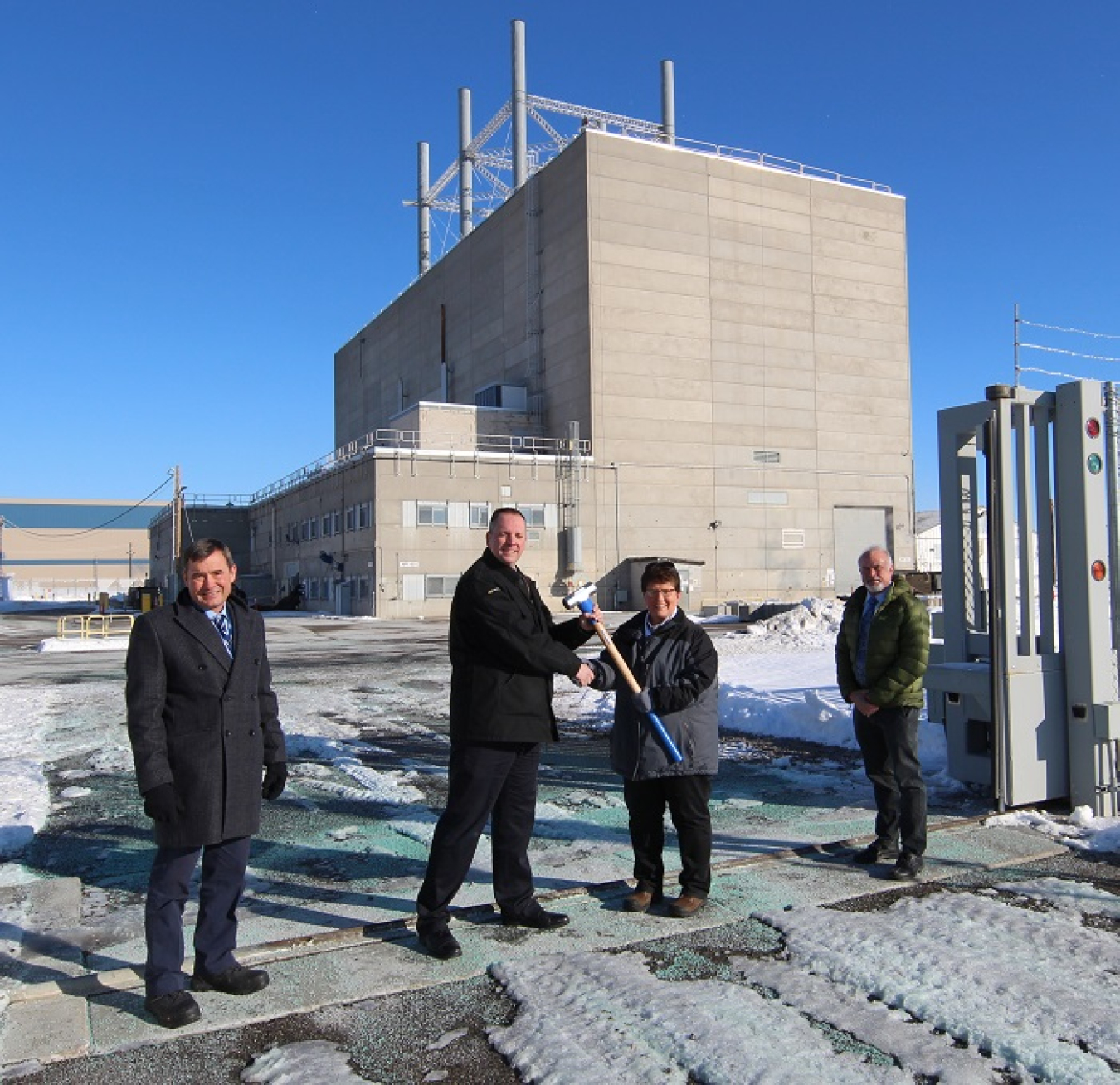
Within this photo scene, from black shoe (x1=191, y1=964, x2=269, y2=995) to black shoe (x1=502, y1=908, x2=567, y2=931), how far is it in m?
1.21

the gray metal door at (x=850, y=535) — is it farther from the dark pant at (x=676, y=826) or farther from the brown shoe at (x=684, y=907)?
the brown shoe at (x=684, y=907)

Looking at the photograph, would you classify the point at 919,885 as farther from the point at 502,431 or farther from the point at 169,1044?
the point at 502,431

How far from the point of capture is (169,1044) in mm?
3682

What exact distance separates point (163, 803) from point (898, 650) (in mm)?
4131

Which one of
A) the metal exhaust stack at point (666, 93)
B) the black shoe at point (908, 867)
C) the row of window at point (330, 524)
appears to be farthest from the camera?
the metal exhaust stack at point (666, 93)

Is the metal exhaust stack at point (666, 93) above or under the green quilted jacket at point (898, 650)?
above

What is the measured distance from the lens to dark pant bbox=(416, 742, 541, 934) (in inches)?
181

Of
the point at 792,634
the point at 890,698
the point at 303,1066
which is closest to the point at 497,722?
the point at 303,1066

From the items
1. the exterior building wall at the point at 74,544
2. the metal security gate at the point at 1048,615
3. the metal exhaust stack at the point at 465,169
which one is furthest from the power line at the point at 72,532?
the metal security gate at the point at 1048,615

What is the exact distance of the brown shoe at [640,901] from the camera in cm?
505

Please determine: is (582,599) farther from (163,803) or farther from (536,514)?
(536,514)

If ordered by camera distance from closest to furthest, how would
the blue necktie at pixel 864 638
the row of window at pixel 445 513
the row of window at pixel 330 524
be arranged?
the blue necktie at pixel 864 638, the row of window at pixel 445 513, the row of window at pixel 330 524

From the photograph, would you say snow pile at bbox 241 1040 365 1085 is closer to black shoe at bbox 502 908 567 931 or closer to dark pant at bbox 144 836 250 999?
dark pant at bbox 144 836 250 999

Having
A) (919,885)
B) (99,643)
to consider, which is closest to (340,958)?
(919,885)
